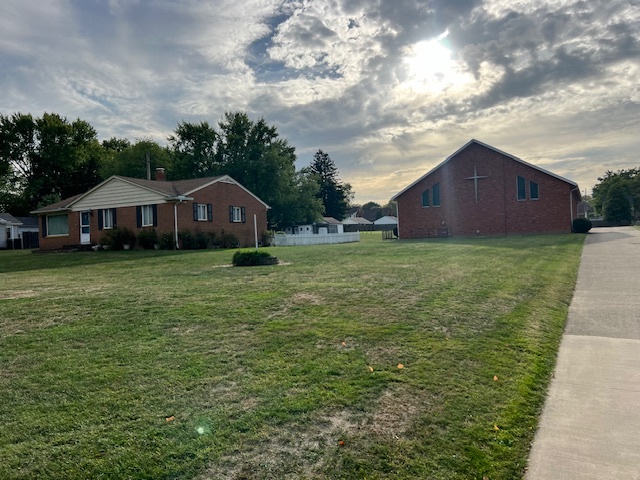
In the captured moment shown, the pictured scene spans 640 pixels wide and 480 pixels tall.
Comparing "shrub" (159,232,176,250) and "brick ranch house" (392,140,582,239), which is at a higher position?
"brick ranch house" (392,140,582,239)

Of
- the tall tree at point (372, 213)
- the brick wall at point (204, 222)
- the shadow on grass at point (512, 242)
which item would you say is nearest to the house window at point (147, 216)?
the brick wall at point (204, 222)

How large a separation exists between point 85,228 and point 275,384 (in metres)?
28.8

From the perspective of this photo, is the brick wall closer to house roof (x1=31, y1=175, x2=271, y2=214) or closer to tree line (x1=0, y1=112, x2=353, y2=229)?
house roof (x1=31, y1=175, x2=271, y2=214)

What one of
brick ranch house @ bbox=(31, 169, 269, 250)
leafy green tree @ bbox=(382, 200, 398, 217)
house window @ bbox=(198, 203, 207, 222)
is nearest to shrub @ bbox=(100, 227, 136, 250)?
brick ranch house @ bbox=(31, 169, 269, 250)

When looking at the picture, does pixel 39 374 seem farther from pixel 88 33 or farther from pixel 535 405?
Answer: pixel 88 33

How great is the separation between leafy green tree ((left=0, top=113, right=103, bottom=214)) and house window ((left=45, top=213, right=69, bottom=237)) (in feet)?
86.5

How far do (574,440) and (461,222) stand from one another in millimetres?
32761

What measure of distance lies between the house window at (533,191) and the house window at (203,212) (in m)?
24.2

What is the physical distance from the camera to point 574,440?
9.73ft

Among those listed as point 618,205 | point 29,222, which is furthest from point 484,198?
point 29,222

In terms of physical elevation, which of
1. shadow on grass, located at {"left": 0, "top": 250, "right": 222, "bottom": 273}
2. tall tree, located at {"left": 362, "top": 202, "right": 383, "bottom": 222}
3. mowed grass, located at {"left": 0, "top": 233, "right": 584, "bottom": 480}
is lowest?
mowed grass, located at {"left": 0, "top": 233, "right": 584, "bottom": 480}

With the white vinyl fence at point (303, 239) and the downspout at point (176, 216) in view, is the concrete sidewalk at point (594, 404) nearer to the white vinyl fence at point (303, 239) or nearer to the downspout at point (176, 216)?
the downspout at point (176, 216)

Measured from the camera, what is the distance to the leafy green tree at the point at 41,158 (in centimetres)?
5094

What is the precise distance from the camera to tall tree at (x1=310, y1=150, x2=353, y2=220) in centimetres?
7688
